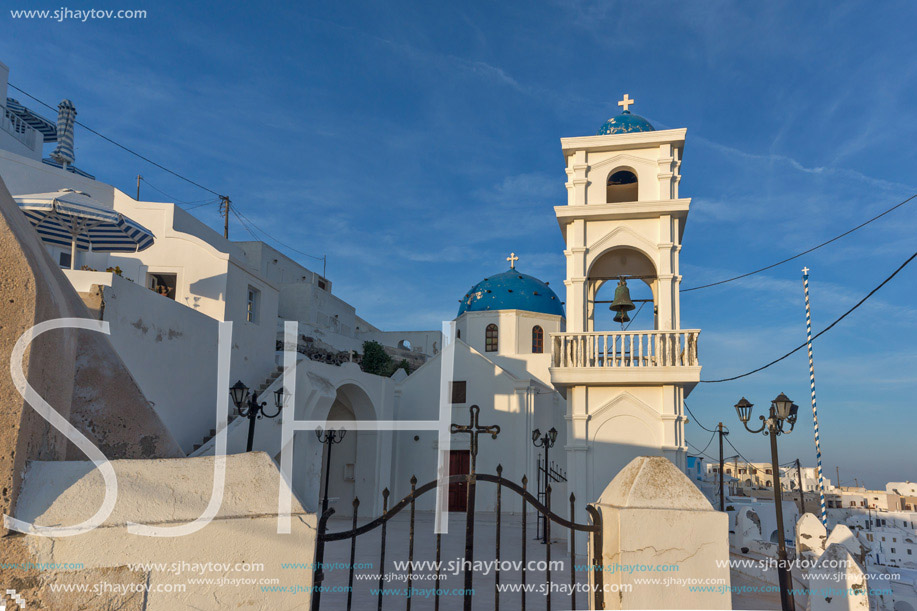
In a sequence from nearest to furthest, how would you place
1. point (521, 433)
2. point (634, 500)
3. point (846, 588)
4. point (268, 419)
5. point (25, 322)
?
point (25, 322) < point (634, 500) < point (846, 588) < point (268, 419) < point (521, 433)

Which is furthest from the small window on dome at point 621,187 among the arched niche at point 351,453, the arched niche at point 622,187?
the arched niche at point 351,453

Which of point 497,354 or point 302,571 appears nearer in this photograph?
point 302,571

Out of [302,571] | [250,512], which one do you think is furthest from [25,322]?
[302,571]

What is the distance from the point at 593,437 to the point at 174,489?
410 inches

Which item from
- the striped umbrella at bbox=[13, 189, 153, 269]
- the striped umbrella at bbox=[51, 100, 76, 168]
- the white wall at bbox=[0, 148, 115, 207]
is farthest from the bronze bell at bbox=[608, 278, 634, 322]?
the striped umbrella at bbox=[51, 100, 76, 168]

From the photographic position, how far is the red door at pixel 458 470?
22797 millimetres

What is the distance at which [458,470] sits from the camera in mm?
23250

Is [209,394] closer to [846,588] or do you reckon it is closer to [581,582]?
[581,582]

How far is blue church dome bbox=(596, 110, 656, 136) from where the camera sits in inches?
547

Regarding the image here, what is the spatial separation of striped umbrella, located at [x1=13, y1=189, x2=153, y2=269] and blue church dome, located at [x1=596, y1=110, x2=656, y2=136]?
35.5 feet

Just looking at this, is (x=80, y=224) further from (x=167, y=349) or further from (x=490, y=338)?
(x=490, y=338)

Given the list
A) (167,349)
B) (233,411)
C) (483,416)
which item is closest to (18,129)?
(233,411)

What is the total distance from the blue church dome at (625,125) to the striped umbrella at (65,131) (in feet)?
58.4

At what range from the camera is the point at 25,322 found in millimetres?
2957
